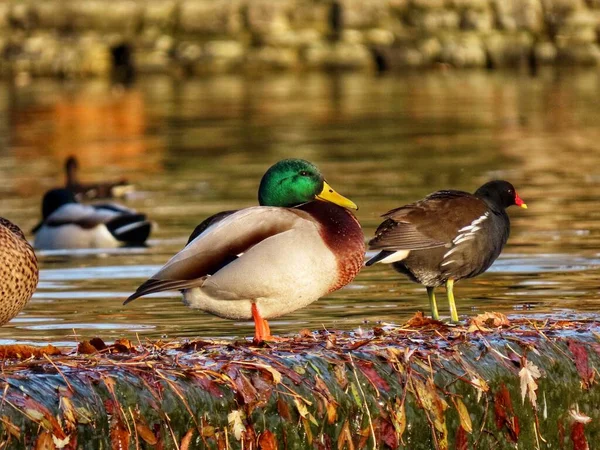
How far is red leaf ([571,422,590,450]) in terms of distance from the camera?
6.70 meters

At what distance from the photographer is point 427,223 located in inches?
355

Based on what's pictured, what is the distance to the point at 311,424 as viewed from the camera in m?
6.06

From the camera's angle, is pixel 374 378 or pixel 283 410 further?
pixel 374 378

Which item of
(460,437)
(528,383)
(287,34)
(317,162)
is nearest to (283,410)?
(460,437)

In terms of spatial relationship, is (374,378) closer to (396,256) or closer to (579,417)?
(579,417)

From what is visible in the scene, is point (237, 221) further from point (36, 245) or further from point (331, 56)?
point (331, 56)

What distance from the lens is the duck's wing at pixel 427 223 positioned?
891cm

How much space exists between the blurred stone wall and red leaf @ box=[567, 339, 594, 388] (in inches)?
1815

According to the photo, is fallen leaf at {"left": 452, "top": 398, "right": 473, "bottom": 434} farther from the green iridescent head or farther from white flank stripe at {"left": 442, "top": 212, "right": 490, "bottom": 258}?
white flank stripe at {"left": 442, "top": 212, "right": 490, "bottom": 258}

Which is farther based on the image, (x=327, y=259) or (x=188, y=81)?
(x=188, y=81)

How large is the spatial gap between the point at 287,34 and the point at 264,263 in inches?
1854

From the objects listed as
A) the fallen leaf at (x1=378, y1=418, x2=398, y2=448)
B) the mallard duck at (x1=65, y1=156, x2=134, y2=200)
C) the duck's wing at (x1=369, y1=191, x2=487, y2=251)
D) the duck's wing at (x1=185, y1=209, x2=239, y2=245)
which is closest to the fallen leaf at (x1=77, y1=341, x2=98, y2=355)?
the fallen leaf at (x1=378, y1=418, x2=398, y2=448)

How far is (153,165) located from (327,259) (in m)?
17.6

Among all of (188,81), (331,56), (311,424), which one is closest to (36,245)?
(311,424)
